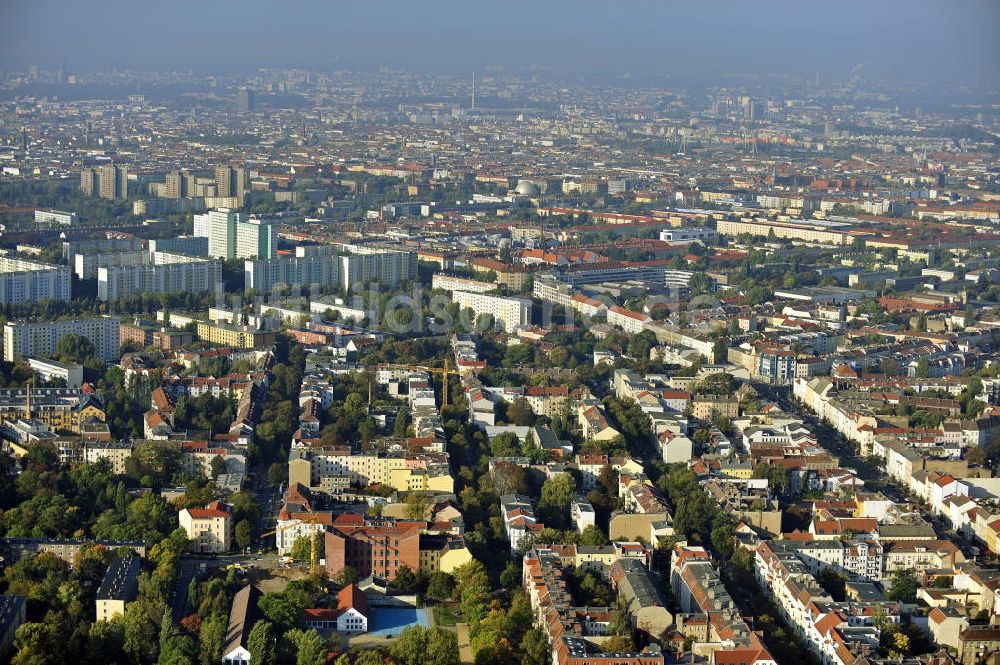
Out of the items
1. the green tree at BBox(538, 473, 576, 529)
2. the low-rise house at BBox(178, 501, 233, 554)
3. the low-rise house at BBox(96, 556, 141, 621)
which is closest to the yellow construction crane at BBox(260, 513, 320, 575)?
the low-rise house at BBox(178, 501, 233, 554)

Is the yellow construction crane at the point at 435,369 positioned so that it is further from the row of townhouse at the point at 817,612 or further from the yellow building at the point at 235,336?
the row of townhouse at the point at 817,612

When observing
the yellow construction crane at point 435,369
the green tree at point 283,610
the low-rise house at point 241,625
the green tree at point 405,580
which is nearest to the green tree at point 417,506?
the green tree at point 405,580

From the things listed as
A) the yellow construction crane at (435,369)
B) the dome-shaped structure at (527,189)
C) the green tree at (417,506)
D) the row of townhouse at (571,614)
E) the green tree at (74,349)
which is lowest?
the dome-shaped structure at (527,189)

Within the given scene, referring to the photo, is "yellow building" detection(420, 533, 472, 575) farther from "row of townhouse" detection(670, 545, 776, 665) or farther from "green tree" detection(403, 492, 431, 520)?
"row of townhouse" detection(670, 545, 776, 665)

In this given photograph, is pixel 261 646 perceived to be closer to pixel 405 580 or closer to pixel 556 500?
pixel 405 580

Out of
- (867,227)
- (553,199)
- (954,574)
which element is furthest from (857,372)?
(553,199)
